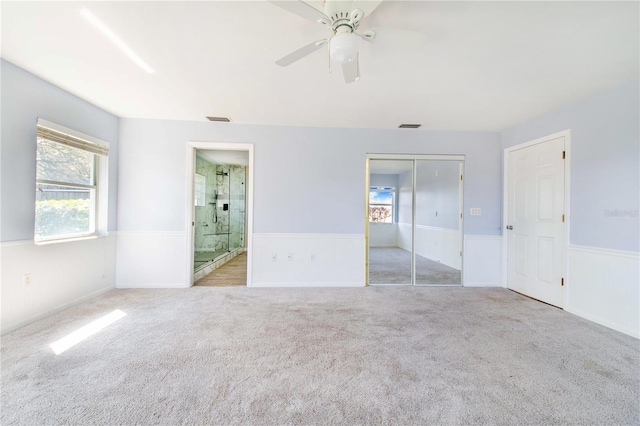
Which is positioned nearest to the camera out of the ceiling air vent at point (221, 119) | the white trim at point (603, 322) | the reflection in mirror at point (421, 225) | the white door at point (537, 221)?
the white trim at point (603, 322)

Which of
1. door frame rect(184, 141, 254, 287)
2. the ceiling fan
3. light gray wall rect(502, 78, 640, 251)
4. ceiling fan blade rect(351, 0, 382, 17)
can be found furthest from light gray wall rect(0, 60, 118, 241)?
light gray wall rect(502, 78, 640, 251)

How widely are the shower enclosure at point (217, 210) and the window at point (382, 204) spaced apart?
3126 millimetres

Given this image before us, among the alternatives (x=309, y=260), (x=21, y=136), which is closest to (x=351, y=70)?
(x=309, y=260)

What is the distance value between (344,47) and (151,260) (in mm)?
3826

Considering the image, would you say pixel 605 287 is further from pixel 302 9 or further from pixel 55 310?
pixel 55 310

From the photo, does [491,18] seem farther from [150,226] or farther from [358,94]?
[150,226]

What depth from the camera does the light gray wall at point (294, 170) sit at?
368 cm

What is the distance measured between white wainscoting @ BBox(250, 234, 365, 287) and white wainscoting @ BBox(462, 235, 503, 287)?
1720 mm

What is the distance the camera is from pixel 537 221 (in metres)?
3.39

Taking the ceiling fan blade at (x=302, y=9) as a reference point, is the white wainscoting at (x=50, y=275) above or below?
below

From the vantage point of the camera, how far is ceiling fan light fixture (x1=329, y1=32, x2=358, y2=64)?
1.54 m

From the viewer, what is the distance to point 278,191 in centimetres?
385

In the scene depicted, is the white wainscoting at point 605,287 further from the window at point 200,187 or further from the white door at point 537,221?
the window at point 200,187

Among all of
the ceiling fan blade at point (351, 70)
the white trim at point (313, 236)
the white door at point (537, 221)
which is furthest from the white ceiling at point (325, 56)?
the white trim at point (313, 236)
